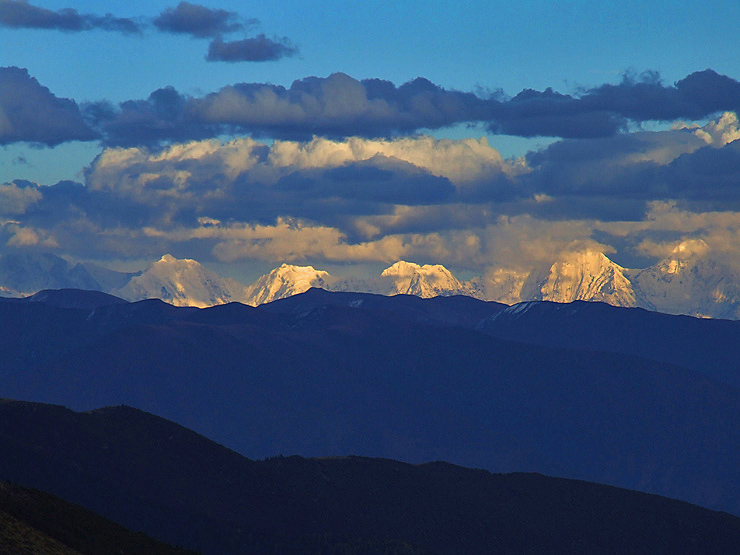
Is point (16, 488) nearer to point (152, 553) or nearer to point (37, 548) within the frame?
point (152, 553)

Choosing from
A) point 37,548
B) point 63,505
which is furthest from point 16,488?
point 37,548

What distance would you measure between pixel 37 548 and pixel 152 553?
1440 inches

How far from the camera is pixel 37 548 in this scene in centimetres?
11744

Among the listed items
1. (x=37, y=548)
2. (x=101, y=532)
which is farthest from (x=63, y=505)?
(x=37, y=548)

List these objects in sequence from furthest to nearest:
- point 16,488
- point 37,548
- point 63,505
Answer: point 63,505
point 16,488
point 37,548

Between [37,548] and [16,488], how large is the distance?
106 feet

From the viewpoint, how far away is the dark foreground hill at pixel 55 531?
119 meters

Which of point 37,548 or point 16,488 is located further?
point 16,488

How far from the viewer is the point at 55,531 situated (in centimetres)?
13875

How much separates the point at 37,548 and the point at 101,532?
120ft

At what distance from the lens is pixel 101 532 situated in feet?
503

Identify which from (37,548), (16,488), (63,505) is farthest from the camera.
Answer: (63,505)

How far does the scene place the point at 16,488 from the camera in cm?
14775

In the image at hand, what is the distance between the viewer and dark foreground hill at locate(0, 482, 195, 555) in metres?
119
